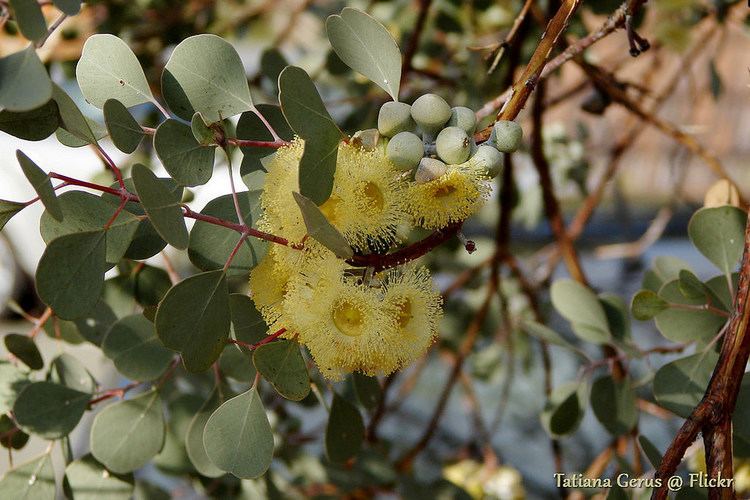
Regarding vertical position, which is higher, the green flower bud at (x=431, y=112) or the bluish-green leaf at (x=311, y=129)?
the green flower bud at (x=431, y=112)

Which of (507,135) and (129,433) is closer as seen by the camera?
(507,135)

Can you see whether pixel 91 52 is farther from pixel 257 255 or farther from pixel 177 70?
pixel 257 255

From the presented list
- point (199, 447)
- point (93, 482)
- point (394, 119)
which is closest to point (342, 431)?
point (199, 447)

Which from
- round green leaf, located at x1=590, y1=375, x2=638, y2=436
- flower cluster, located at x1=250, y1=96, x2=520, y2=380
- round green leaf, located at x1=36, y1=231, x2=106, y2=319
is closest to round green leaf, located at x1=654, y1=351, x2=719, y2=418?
round green leaf, located at x1=590, y1=375, x2=638, y2=436

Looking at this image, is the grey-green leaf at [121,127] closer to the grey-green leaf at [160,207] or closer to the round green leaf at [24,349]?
the grey-green leaf at [160,207]

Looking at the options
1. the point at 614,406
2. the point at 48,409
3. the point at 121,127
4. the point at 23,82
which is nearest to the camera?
the point at 23,82

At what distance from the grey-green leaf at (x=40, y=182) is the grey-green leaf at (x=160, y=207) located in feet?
0.21

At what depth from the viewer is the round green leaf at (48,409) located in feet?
2.14

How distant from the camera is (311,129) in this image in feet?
1.54

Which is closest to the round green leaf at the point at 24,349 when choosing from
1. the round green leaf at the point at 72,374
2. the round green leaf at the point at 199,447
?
the round green leaf at the point at 72,374

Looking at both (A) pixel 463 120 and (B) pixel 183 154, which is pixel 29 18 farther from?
(A) pixel 463 120

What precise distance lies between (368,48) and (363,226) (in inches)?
5.7

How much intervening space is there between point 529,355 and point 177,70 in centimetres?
115

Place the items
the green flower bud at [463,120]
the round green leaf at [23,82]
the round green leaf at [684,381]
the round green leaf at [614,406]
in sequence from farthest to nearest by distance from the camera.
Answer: the round green leaf at [614,406] → the round green leaf at [684,381] → the green flower bud at [463,120] → the round green leaf at [23,82]
